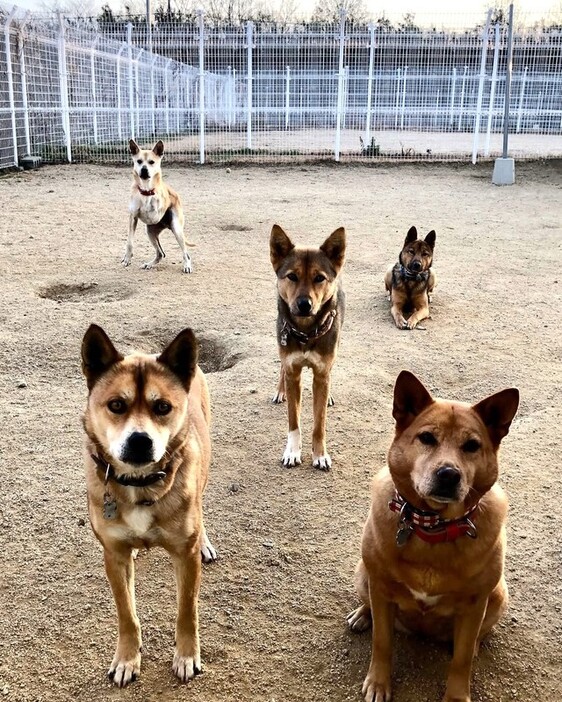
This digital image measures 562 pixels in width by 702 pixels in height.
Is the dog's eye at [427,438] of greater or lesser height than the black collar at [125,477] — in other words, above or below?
above

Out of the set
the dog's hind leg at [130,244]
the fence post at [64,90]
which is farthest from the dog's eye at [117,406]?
the fence post at [64,90]

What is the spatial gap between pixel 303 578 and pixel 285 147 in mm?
20493

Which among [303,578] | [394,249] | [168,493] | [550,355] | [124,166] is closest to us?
[168,493]

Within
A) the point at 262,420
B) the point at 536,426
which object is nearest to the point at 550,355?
the point at 536,426

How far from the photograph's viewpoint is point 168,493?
2.49 m

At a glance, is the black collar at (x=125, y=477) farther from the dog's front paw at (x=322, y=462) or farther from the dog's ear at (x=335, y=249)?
the dog's ear at (x=335, y=249)

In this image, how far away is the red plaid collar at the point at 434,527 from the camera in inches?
90.1

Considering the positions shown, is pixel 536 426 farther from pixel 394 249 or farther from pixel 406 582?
pixel 394 249

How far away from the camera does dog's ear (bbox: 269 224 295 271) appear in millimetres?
4379

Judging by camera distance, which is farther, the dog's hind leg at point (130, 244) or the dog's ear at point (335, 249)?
the dog's hind leg at point (130, 244)

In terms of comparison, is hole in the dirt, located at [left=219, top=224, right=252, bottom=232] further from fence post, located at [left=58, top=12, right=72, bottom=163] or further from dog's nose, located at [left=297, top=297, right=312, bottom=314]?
fence post, located at [left=58, top=12, right=72, bottom=163]

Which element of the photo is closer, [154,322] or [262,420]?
[262,420]

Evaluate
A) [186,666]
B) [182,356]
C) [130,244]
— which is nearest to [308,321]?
[182,356]

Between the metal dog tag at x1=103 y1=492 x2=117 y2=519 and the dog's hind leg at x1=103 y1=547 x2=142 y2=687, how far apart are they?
0.16 meters
